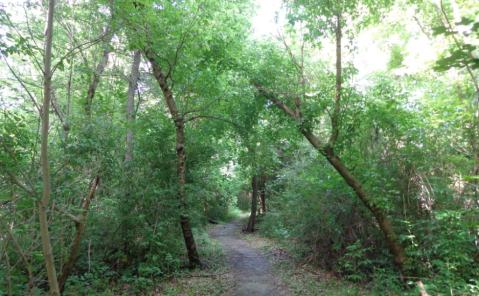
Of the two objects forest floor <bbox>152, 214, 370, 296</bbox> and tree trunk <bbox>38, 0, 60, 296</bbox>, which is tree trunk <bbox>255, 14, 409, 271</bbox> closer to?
forest floor <bbox>152, 214, 370, 296</bbox>

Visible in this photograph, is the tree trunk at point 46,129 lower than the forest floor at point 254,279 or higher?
higher

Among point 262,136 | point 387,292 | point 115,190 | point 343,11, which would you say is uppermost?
point 343,11

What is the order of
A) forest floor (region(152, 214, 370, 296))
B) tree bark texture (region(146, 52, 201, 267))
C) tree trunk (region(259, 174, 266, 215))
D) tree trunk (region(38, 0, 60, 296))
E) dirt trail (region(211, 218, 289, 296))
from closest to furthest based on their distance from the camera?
1. tree trunk (region(38, 0, 60, 296))
2. forest floor (region(152, 214, 370, 296))
3. dirt trail (region(211, 218, 289, 296))
4. tree bark texture (region(146, 52, 201, 267))
5. tree trunk (region(259, 174, 266, 215))

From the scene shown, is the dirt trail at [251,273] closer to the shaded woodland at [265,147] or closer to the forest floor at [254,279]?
the forest floor at [254,279]

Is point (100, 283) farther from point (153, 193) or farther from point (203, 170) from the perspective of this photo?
point (203, 170)

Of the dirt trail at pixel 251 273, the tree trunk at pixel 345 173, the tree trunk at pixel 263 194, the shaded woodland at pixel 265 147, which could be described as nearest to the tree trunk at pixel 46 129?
the shaded woodland at pixel 265 147

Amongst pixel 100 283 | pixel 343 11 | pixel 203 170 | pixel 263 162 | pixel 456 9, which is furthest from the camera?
pixel 203 170

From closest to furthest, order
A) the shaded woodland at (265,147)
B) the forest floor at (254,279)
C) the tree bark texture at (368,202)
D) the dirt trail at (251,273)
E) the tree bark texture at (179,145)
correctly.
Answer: the shaded woodland at (265,147)
the tree bark texture at (368,202)
the forest floor at (254,279)
the dirt trail at (251,273)
the tree bark texture at (179,145)

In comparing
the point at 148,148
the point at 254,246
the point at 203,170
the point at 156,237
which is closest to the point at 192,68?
the point at 148,148

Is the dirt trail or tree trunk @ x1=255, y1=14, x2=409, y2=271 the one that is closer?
tree trunk @ x1=255, y1=14, x2=409, y2=271

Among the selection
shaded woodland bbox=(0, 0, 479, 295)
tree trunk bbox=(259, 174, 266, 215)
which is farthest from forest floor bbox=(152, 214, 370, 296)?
tree trunk bbox=(259, 174, 266, 215)

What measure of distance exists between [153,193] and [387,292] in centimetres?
547

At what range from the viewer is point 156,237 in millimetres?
6836

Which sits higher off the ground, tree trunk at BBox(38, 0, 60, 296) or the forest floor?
tree trunk at BBox(38, 0, 60, 296)
